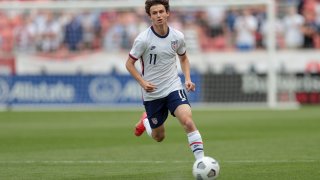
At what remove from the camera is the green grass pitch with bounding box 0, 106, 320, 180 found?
1092 cm

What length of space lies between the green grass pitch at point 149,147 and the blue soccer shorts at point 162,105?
692 mm

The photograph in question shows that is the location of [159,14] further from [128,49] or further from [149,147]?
[128,49]

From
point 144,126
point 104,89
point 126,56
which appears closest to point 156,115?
point 144,126

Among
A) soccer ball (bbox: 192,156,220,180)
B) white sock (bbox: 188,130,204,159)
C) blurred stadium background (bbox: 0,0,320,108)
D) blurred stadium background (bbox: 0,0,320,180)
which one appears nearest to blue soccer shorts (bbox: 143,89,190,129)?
white sock (bbox: 188,130,204,159)

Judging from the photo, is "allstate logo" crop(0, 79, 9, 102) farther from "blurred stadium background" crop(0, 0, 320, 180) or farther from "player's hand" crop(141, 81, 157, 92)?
"player's hand" crop(141, 81, 157, 92)

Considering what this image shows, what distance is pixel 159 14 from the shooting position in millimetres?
10688

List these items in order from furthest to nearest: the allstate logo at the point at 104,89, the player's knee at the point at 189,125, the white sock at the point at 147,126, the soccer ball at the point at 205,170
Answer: the allstate logo at the point at 104,89 < the white sock at the point at 147,126 < the player's knee at the point at 189,125 < the soccer ball at the point at 205,170

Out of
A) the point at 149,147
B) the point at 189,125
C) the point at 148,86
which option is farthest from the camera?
the point at 149,147

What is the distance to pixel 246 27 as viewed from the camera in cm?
2892

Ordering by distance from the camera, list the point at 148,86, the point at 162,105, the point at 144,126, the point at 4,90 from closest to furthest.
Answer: the point at 148,86
the point at 162,105
the point at 144,126
the point at 4,90

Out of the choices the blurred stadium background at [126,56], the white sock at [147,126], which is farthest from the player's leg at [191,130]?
the blurred stadium background at [126,56]

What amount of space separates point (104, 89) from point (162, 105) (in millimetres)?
16655

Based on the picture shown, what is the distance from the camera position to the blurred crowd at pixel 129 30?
1136 inches

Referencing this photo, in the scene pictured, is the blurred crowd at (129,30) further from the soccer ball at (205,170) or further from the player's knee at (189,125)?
the soccer ball at (205,170)
